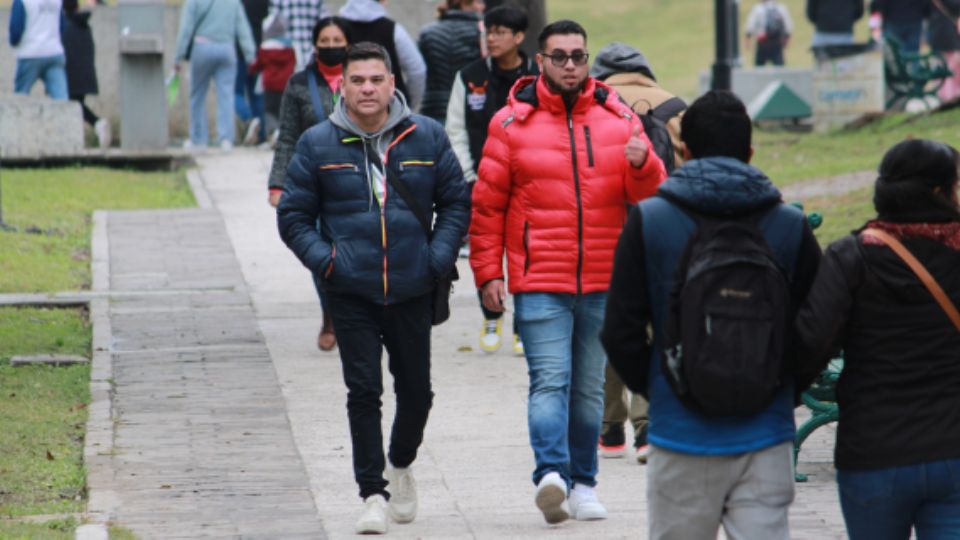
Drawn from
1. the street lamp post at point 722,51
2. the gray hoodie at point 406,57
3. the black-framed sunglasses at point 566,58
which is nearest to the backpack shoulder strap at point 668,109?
the black-framed sunglasses at point 566,58

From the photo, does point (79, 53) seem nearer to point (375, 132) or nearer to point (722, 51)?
point (722, 51)

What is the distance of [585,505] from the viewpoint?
6.86m

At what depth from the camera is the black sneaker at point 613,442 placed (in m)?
8.00

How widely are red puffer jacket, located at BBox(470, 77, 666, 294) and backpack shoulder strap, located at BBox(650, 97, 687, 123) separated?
1.02m

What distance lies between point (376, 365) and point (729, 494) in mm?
2228

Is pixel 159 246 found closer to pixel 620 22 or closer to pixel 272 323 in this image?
pixel 272 323

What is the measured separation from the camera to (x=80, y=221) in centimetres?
1517

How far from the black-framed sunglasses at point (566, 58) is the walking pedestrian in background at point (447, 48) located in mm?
5437

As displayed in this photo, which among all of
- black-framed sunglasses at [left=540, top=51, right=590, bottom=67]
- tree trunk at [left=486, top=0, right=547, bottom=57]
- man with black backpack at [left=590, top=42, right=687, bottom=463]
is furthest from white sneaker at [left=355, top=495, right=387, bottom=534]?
tree trunk at [left=486, top=0, right=547, bottom=57]

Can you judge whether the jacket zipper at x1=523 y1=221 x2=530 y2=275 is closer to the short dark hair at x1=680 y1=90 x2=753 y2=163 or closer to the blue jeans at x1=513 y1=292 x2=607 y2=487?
the blue jeans at x1=513 y1=292 x2=607 y2=487

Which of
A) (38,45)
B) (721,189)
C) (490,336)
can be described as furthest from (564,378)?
(38,45)

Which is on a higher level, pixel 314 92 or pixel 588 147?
pixel 588 147

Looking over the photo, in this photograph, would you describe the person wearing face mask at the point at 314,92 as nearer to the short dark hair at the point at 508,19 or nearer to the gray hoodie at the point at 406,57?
the short dark hair at the point at 508,19

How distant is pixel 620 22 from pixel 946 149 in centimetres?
3959
